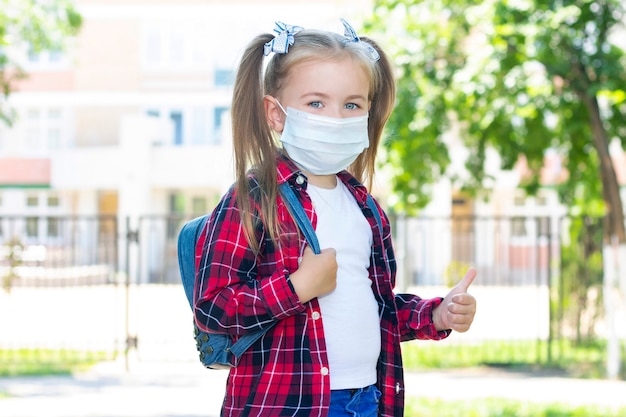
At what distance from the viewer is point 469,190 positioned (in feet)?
42.9

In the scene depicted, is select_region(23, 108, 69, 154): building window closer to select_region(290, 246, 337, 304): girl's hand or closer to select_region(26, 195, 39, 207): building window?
select_region(26, 195, 39, 207): building window

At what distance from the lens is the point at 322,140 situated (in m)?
2.57

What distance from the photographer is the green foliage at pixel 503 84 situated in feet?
32.0

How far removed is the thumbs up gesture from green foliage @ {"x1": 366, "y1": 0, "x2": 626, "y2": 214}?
7.11 meters

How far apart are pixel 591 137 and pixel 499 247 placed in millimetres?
2420

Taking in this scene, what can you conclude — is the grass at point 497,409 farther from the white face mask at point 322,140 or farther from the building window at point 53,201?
the building window at point 53,201

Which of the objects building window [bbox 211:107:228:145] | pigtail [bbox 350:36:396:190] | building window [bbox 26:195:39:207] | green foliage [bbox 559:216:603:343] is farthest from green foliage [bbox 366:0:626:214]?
building window [bbox 26:195:39:207]

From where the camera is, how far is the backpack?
7.77ft

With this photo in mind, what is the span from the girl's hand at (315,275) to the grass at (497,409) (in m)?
5.29

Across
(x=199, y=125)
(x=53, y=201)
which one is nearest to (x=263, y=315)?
(x=199, y=125)

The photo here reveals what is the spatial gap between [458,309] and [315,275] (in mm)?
478

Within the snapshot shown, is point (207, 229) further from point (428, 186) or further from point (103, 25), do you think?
point (103, 25)

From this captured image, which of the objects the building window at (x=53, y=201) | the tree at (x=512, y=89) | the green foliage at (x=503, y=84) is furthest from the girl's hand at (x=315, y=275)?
the building window at (x=53, y=201)

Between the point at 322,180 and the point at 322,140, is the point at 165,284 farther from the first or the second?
the point at 322,140
